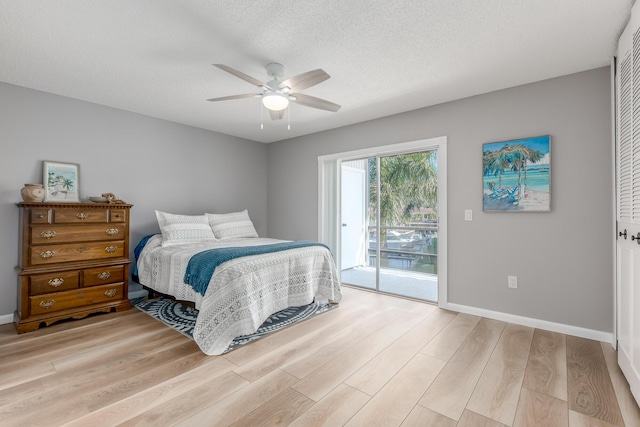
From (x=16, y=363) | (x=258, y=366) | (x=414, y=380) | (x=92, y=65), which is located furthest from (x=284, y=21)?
(x=16, y=363)

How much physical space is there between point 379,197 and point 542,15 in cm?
264

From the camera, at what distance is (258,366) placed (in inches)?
84.5

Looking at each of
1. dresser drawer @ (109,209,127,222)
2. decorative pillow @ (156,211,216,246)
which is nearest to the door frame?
decorative pillow @ (156,211,216,246)

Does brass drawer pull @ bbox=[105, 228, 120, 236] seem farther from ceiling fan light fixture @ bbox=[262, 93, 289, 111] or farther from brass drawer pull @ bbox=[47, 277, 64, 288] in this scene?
ceiling fan light fixture @ bbox=[262, 93, 289, 111]

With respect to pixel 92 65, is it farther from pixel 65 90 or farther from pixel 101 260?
pixel 101 260

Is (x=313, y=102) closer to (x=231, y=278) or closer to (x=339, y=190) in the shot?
(x=231, y=278)

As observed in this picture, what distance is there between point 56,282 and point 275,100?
9.02ft

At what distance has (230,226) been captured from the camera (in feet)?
13.7

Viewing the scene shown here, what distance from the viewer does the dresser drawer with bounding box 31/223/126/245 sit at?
2814 mm

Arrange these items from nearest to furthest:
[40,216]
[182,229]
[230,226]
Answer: [40,216], [182,229], [230,226]

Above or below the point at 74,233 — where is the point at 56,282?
below

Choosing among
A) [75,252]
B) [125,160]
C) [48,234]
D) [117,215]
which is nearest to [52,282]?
[75,252]

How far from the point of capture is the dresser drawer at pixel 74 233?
9.23 feet

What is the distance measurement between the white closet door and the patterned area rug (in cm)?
239
